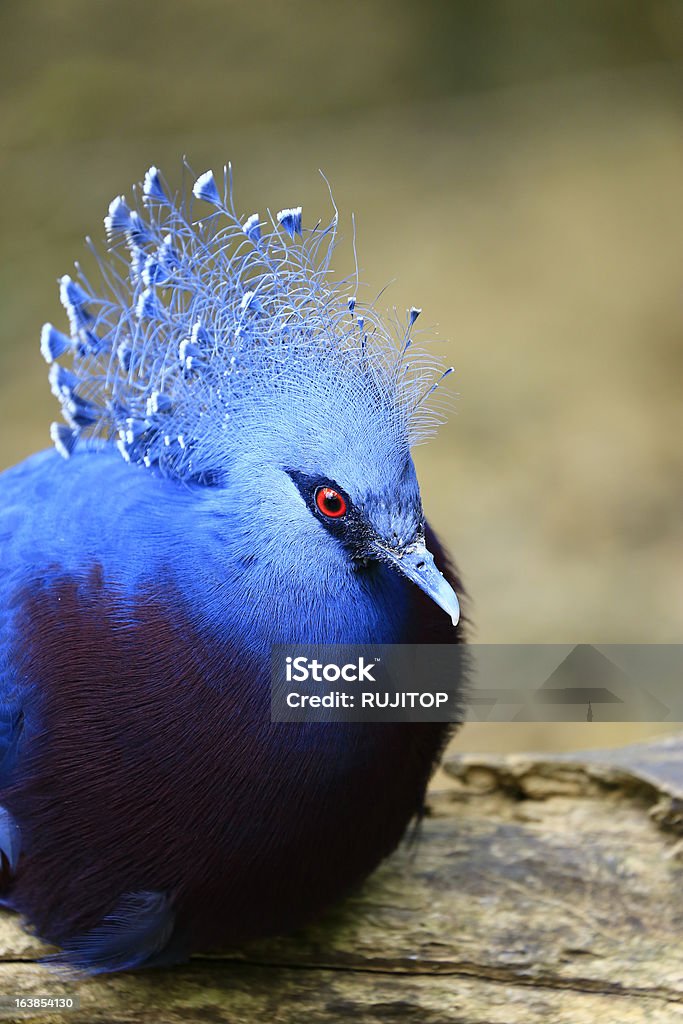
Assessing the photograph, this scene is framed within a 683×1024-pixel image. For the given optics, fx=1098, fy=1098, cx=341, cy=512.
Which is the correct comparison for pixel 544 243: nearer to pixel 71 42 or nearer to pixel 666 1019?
pixel 71 42

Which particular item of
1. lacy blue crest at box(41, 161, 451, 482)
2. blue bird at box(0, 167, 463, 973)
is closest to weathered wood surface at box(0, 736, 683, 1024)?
blue bird at box(0, 167, 463, 973)


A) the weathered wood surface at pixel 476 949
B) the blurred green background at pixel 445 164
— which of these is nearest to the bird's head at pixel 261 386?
the weathered wood surface at pixel 476 949

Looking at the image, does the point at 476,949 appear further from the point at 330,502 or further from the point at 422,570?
the point at 330,502

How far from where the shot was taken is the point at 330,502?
1.80 meters

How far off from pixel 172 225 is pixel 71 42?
5.35m

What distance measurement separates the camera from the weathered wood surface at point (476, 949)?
2100 millimetres

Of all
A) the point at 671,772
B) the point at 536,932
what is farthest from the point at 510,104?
the point at 536,932

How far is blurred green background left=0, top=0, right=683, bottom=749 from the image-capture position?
5.74 m

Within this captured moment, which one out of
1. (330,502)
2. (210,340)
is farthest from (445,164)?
(330,502)

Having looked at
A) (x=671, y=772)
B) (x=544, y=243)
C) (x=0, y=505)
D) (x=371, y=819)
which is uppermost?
(x=544, y=243)

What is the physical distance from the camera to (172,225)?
81.6 inches

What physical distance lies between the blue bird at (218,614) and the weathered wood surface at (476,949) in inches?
6.0

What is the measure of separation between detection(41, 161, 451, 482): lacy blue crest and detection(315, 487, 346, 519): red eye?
159 mm

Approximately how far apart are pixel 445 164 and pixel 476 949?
563 cm
